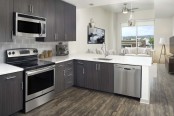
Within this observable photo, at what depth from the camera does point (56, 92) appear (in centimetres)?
346

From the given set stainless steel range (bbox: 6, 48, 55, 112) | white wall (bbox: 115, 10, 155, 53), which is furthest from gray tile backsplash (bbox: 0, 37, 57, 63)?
white wall (bbox: 115, 10, 155, 53)

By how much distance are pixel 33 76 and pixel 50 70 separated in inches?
18.4

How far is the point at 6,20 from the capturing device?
100 inches

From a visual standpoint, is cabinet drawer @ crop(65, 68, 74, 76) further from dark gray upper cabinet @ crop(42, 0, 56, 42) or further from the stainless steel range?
dark gray upper cabinet @ crop(42, 0, 56, 42)

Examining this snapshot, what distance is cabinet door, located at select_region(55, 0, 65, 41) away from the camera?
12.4ft

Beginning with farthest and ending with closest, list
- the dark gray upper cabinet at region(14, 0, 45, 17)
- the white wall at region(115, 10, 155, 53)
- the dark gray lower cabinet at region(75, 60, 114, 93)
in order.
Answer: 1. the white wall at region(115, 10, 155, 53)
2. the dark gray lower cabinet at region(75, 60, 114, 93)
3. the dark gray upper cabinet at region(14, 0, 45, 17)

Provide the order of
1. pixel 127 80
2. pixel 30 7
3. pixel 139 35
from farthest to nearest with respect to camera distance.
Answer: pixel 139 35
pixel 127 80
pixel 30 7

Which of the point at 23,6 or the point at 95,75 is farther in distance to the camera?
the point at 95,75

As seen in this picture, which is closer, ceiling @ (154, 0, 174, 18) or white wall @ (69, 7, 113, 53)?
white wall @ (69, 7, 113, 53)

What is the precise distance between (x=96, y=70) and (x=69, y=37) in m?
1.28

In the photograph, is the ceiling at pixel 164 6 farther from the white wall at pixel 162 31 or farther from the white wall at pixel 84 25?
the white wall at pixel 84 25

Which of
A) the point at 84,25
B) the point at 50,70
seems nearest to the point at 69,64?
the point at 50,70

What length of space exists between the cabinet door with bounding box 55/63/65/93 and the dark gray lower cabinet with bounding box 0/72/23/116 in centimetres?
100

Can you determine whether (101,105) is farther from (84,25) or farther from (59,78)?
(84,25)
